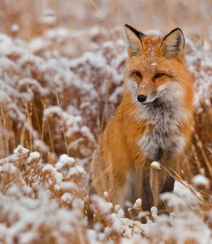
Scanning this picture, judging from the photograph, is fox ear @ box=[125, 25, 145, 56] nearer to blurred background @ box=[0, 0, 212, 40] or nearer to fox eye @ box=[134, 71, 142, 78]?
fox eye @ box=[134, 71, 142, 78]

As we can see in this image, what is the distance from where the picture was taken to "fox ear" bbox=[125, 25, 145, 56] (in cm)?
368

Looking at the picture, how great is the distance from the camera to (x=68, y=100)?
19.8 ft

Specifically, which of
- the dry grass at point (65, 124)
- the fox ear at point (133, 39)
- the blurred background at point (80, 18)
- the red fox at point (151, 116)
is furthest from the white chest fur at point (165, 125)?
the blurred background at point (80, 18)

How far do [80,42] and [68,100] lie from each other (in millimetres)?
2947

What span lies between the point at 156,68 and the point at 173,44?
0.33 meters

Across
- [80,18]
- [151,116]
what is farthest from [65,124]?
[80,18]

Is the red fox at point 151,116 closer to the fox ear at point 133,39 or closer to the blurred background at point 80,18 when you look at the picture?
the fox ear at point 133,39

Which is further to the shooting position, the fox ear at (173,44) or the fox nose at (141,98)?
the fox ear at (173,44)

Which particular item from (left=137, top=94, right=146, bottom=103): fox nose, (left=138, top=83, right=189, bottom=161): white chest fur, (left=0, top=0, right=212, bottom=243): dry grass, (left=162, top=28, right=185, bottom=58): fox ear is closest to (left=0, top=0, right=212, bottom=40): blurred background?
(left=0, top=0, right=212, bottom=243): dry grass

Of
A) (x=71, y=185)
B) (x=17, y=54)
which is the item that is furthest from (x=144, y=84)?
(x=17, y=54)

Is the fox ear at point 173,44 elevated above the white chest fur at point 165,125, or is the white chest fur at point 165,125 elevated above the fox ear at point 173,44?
the fox ear at point 173,44

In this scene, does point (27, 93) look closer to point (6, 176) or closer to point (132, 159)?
point (132, 159)

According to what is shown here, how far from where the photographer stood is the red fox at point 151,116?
3.52 meters

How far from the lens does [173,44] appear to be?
3607mm
